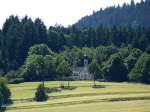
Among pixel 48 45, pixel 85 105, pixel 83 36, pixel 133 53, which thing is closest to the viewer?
pixel 85 105

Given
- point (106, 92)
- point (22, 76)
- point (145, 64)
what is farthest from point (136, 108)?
point (22, 76)

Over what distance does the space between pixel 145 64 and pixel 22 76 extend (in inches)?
1083

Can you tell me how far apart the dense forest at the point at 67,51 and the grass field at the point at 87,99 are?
844 centimetres

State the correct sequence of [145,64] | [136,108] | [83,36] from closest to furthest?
[136,108]
[145,64]
[83,36]

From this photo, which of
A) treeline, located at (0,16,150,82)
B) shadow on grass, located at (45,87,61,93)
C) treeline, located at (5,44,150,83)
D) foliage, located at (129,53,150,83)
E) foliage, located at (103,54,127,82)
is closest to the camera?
shadow on grass, located at (45,87,61,93)

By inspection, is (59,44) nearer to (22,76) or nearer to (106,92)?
(22,76)

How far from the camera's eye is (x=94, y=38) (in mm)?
157875

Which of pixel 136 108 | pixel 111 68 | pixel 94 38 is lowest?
pixel 136 108

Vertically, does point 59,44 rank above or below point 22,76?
above

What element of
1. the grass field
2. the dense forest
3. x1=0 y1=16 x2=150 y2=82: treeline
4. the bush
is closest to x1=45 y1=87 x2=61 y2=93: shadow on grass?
the grass field

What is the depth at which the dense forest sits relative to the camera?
393 feet

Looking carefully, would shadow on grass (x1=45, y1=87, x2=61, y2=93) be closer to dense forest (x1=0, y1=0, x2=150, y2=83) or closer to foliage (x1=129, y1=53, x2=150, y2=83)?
dense forest (x1=0, y1=0, x2=150, y2=83)

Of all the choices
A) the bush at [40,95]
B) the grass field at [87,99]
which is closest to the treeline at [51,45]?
the grass field at [87,99]

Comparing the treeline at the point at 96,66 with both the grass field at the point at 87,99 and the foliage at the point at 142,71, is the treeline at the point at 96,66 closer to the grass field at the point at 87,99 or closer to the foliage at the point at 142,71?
the foliage at the point at 142,71
